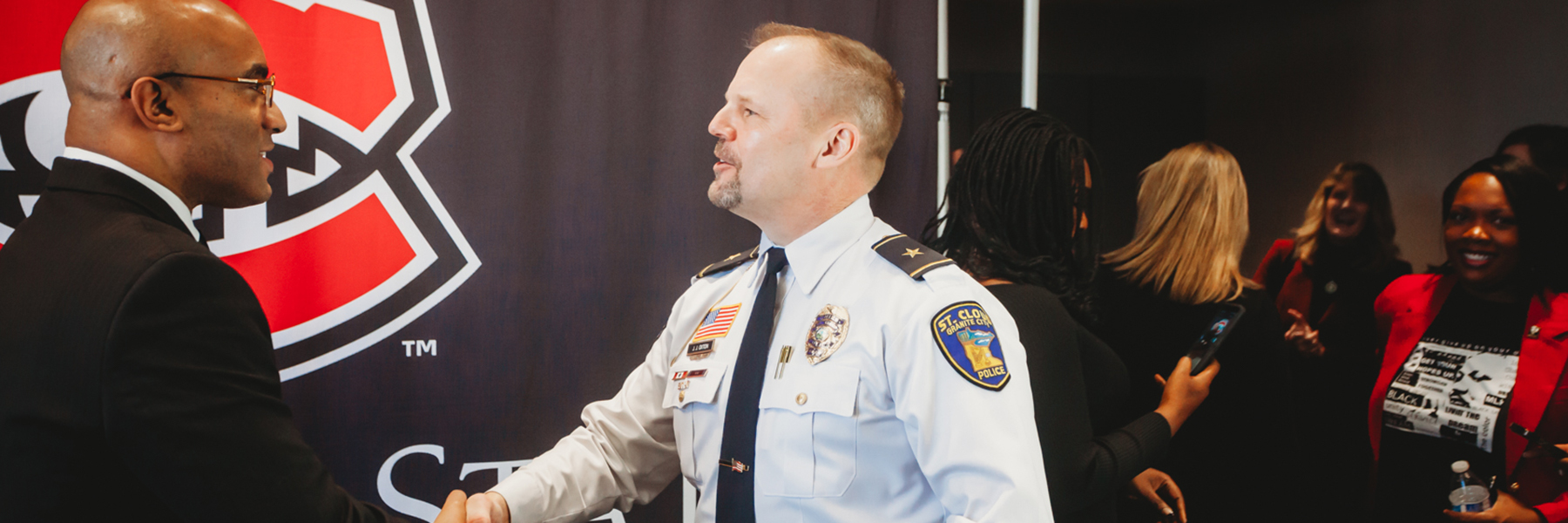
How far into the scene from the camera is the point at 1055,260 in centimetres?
160

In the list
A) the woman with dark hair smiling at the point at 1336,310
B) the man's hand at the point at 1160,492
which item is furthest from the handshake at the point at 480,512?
the woman with dark hair smiling at the point at 1336,310

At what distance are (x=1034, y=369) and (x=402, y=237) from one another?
1.44 metres

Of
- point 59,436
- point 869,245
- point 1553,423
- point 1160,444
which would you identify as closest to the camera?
point 59,436

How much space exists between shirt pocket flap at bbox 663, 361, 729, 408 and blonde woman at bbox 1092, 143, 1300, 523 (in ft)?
3.61

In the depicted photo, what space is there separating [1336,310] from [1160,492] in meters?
1.47

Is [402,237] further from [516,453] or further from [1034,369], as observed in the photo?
[1034,369]

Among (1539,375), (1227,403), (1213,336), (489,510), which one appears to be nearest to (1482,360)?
(1539,375)

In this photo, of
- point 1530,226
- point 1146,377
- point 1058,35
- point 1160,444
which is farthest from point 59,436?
point 1058,35

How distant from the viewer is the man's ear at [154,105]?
3.68 feet

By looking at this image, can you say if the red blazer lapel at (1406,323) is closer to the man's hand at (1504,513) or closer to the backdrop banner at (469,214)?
the man's hand at (1504,513)

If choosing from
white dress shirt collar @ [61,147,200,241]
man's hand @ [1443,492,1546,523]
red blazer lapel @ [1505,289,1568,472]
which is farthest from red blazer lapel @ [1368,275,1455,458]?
white dress shirt collar @ [61,147,200,241]

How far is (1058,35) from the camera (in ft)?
16.7

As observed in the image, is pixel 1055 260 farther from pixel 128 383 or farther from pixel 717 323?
pixel 128 383

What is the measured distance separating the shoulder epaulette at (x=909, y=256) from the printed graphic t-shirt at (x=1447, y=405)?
1.60 m
